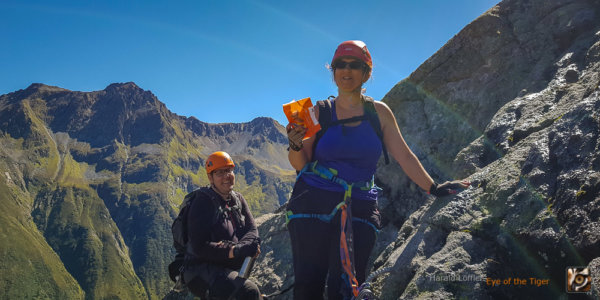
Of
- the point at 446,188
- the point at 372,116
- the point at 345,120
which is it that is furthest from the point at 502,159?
the point at 345,120

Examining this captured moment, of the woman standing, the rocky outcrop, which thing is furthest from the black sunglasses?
the rocky outcrop

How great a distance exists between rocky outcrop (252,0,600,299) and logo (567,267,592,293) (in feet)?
0.43

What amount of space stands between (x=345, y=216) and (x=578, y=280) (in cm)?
284

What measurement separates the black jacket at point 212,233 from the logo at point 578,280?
5103 millimetres

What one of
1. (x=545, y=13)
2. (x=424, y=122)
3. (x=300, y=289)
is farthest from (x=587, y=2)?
(x=300, y=289)

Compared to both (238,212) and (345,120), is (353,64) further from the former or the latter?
(238,212)

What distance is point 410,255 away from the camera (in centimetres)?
622

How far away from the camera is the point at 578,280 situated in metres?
4.28

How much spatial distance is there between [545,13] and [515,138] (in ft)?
17.8

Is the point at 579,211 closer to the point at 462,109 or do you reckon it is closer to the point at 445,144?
the point at 445,144

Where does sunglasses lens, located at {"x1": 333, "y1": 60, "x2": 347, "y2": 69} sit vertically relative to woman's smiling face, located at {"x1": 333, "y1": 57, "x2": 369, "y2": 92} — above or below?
above

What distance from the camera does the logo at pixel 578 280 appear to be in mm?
4152

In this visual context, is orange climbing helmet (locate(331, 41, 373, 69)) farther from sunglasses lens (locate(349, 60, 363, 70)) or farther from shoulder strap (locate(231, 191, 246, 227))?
shoulder strap (locate(231, 191, 246, 227))

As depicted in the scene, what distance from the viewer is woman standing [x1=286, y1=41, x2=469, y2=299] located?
4578mm
